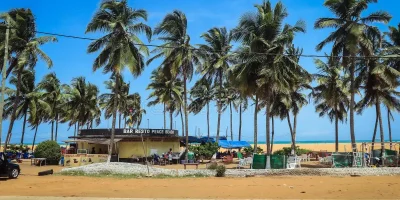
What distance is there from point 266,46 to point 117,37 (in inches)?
431

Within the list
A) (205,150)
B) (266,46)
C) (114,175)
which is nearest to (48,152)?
(114,175)

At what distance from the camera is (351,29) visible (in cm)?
2812

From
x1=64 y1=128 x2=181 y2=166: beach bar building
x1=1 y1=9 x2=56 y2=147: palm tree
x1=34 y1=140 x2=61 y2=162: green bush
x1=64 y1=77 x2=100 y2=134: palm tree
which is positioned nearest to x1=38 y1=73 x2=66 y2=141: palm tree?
x1=64 y1=77 x2=100 y2=134: palm tree

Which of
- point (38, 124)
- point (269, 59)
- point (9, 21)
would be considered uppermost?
point (9, 21)

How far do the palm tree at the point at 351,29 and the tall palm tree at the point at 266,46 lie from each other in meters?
3.85

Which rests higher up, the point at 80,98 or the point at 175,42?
the point at 175,42

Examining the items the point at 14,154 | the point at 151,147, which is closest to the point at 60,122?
the point at 14,154

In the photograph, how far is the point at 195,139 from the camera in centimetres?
4488

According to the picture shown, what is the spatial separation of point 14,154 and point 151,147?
17.4m

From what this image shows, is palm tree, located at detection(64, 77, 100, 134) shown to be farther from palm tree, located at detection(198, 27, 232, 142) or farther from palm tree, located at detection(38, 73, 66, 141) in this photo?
palm tree, located at detection(198, 27, 232, 142)

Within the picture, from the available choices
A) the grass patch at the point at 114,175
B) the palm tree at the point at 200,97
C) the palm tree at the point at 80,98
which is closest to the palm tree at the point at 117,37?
the grass patch at the point at 114,175

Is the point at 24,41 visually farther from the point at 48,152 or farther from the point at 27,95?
the point at 27,95

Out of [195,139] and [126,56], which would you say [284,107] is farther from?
[126,56]

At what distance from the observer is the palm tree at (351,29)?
92.1ft
